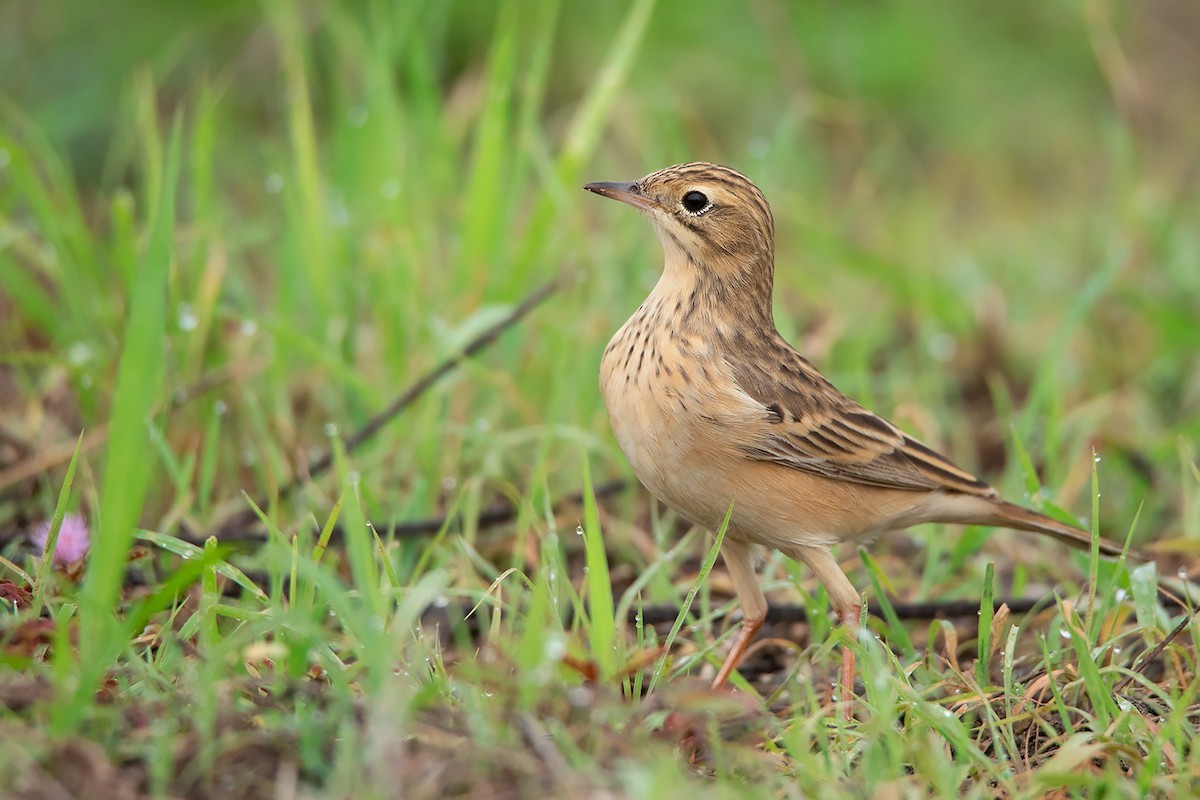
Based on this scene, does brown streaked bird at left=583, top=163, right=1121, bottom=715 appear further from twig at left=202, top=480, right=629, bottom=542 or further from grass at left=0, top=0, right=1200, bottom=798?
twig at left=202, top=480, right=629, bottom=542

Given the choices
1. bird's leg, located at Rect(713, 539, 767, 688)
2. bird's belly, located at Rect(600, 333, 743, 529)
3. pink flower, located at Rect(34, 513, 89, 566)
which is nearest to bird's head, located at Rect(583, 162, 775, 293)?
bird's belly, located at Rect(600, 333, 743, 529)

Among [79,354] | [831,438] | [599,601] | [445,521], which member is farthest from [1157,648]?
[79,354]

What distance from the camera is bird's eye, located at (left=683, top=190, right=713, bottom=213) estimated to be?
461 cm

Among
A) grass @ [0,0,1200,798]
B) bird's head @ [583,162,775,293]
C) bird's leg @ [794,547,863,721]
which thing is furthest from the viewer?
bird's head @ [583,162,775,293]

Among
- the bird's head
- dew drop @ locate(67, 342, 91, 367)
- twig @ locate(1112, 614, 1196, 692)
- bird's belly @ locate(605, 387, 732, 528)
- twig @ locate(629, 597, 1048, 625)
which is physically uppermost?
the bird's head

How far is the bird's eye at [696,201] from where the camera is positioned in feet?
15.1

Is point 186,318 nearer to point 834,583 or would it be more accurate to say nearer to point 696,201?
point 696,201

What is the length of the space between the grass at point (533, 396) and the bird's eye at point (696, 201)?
2.95ft

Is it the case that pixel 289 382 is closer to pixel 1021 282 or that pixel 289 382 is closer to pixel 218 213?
pixel 218 213

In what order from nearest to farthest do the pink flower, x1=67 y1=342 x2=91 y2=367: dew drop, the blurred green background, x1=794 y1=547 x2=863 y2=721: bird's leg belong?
the pink flower
x1=794 y1=547 x2=863 y2=721: bird's leg
x1=67 y1=342 x2=91 y2=367: dew drop
the blurred green background

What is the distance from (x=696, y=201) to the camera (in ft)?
15.1

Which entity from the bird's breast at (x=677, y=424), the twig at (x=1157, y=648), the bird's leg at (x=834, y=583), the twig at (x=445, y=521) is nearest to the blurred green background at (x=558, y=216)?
the twig at (x=445, y=521)

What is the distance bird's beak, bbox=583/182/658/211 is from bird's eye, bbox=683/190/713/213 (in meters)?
0.11

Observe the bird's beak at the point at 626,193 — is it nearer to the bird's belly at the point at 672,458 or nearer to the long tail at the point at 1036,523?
the bird's belly at the point at 672,458
